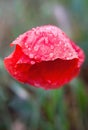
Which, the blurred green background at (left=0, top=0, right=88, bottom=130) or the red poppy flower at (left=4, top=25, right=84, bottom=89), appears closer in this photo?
the red poppy flower at (left=4, top=25, right=84, bottom=89)

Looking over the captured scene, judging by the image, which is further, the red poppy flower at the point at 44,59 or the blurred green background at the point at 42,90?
the blurred green background at the point at 42,90

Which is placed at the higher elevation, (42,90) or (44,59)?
(42,90)

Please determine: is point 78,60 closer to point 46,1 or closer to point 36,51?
point 36,51

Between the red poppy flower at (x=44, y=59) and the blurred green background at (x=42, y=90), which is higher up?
the blurred green background at (x=42, y=90)

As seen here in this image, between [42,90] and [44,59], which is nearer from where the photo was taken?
[44,59]
